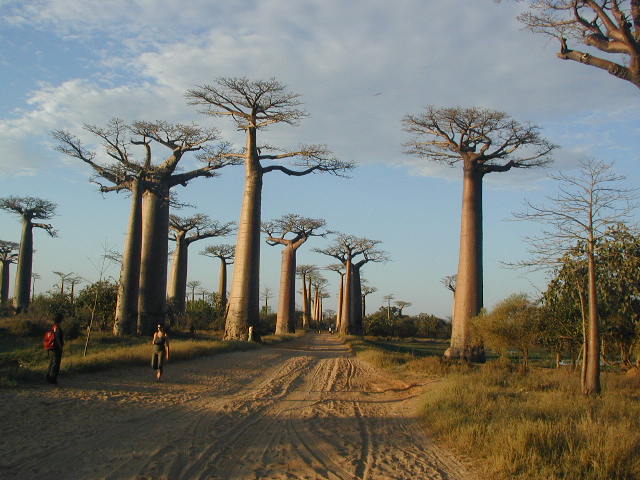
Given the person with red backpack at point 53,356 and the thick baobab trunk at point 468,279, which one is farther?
the thick baobab trunk at point 468,279

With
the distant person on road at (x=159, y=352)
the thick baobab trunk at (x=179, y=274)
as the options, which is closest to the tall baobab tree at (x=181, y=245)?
the thick baobab trunk at (x=179, y=274)

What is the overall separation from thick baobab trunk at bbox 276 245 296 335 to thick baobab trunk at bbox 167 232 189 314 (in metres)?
5.96

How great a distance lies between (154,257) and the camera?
64.5 feet

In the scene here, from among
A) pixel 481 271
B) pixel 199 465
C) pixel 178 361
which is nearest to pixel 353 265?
pixel 481 271

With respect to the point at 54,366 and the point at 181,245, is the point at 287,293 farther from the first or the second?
the point at 54,366

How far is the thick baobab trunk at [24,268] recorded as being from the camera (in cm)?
2653

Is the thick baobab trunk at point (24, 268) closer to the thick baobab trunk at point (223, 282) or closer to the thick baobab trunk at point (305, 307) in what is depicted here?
the thick baobab trunk at point (223, 282)

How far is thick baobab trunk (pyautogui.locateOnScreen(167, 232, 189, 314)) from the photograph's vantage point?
2938 centimetres

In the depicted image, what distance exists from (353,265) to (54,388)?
111ft

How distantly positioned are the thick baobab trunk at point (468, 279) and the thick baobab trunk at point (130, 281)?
10.2 meters

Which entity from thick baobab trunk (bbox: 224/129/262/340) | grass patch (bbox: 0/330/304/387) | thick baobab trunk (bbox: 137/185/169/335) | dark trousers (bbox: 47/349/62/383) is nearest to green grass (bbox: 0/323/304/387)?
grass patch (bbox: 0/330/304/387)

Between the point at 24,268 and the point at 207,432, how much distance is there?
25.2m

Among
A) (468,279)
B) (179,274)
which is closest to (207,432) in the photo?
(468,279)

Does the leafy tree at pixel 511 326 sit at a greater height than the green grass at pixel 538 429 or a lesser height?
greater
